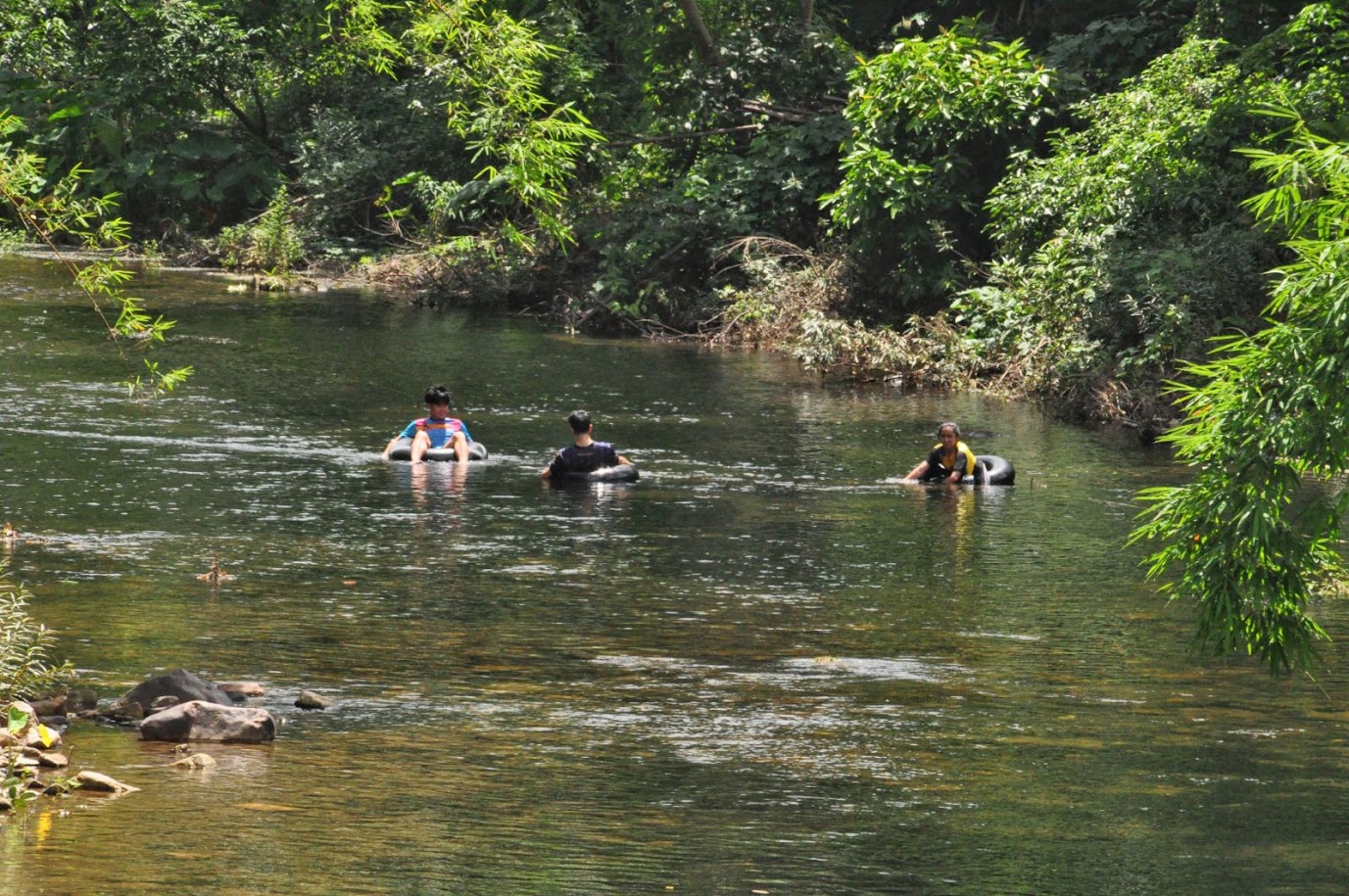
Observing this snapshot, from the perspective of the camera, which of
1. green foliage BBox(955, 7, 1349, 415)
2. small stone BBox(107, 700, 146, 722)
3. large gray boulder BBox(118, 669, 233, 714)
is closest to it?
small stone BBox(107, 700, 146, 722)

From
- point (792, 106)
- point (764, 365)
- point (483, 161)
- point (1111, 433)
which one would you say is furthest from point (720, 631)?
point (483, 161)

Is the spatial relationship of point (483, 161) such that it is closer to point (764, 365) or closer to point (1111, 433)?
point (764, 365)

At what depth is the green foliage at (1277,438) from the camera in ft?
23.4

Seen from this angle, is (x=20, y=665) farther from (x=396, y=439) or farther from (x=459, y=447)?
(x=396, y=439)

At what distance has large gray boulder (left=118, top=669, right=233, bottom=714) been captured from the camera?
10500 millimetres

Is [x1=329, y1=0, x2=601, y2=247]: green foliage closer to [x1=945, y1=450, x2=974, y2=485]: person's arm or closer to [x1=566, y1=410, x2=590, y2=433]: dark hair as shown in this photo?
[x1=566, y1=410, x2=590, y2=433]: dark hair

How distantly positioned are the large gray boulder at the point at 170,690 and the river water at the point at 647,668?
0.32 meters

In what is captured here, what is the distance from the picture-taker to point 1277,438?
7215mm

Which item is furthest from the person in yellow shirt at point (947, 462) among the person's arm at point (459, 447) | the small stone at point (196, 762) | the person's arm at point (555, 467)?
the small stone at point (196, 762)

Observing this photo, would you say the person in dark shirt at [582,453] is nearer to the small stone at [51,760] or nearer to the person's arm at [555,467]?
the person's arm at [555,467]

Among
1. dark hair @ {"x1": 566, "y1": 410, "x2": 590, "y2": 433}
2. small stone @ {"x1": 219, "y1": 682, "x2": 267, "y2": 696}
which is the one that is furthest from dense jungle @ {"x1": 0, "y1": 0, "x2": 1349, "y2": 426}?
small stone @ {"x1": 219, "y1": 682, "x2": 267, "y2": 696}

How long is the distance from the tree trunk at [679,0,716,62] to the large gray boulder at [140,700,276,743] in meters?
30.0

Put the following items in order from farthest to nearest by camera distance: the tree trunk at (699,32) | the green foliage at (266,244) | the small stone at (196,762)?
the green foliage at (266,244) → the tree trunk at (699,32) → the small stone at (196,762)

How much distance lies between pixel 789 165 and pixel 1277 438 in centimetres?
3021
